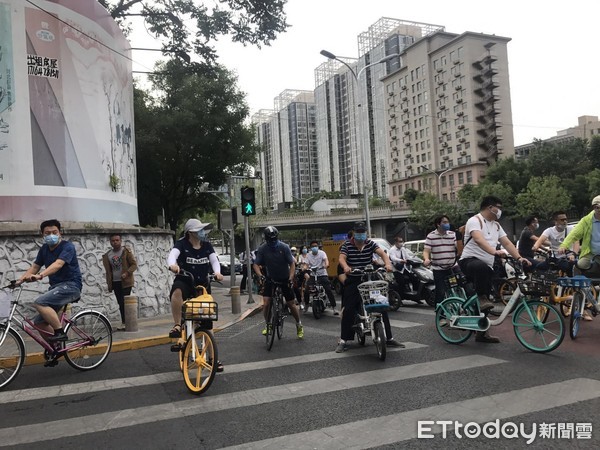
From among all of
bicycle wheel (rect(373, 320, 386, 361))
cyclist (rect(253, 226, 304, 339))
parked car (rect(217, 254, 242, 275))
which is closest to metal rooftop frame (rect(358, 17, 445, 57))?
parked car (rect(217, 254, 242, 275))

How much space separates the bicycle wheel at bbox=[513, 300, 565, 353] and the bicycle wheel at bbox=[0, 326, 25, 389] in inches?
225

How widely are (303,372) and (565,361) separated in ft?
9.44

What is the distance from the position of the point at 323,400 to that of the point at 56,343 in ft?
11.2

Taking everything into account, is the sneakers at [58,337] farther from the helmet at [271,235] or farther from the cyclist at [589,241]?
the cyclist at [589,241]

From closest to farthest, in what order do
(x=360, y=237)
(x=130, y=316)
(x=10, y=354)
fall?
(x=10, y=354) → (x=360, y=237) → (x=130, y=316)

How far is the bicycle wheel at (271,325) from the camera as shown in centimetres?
746

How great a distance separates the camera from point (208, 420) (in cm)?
434

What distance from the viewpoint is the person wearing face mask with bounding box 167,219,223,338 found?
6133 millimetres

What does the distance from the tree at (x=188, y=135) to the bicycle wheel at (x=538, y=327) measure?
59.0 ft

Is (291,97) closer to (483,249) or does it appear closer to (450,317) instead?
(450,317)

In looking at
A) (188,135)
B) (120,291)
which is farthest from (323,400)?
(188,135)

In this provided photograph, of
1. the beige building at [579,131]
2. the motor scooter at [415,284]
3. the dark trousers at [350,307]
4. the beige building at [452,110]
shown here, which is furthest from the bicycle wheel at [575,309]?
the beige building at [579,131]

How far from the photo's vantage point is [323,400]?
15.7 feet

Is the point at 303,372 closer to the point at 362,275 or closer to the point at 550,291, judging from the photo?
the point at 362,275
